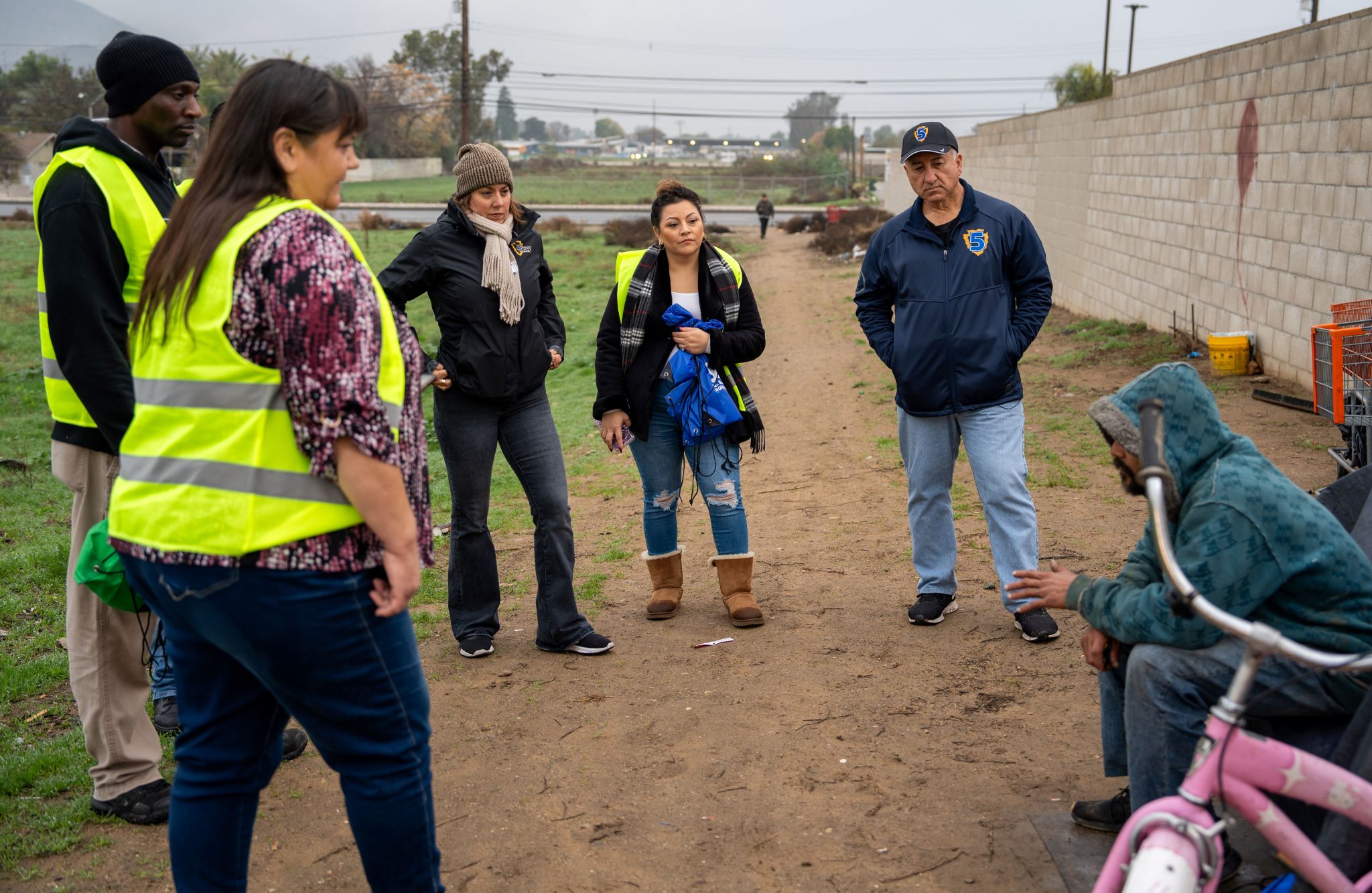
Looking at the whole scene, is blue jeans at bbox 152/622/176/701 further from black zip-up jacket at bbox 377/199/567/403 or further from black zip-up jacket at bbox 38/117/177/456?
black zip-up jacket at bbox 377/199/567/403

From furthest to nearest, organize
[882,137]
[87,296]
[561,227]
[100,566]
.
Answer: [882,137]
[561,227]
[87,296]
[100,566]

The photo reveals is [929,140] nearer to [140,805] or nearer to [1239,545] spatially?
[1239,545]

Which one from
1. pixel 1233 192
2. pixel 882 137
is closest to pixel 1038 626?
pixel 1233 192

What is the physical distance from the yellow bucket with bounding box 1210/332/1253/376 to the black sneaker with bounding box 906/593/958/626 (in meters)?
6.58

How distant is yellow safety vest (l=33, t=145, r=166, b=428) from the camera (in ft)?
11.0

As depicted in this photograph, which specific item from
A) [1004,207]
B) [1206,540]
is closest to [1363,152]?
[1004,207]

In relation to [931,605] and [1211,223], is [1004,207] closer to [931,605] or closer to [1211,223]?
[931,605]

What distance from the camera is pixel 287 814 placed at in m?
3.65

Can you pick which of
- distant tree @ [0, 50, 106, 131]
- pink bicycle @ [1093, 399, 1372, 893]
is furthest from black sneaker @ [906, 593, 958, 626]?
distant tree @ [0, 50, 106, 131]

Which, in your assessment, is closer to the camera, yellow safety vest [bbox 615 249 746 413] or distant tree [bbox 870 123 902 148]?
yellow safety vest [bbox 615 249 746 413]

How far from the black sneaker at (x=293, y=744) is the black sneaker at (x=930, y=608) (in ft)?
8.69

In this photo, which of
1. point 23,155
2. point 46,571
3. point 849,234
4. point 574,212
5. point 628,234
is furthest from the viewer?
point 23,155

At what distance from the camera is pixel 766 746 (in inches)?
160

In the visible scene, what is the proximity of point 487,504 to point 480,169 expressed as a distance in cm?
138
